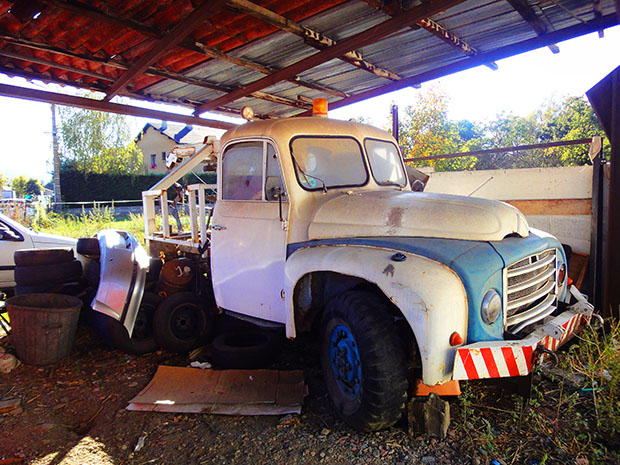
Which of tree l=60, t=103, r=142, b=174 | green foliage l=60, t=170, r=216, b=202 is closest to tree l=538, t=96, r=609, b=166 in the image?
green foliage l=60, t=170, r=216, b=202

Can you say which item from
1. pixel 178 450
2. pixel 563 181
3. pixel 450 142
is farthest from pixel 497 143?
pixel 178 450

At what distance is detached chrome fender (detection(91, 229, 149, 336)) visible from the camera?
413 centimetres

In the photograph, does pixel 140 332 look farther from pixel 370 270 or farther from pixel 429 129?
pixel 429 129

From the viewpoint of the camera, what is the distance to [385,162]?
4.32 m

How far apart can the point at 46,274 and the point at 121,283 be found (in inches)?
51.0

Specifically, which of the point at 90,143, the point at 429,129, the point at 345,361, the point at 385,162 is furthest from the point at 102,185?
the point at 345,361

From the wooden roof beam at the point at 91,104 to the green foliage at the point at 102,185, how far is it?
2123 cm

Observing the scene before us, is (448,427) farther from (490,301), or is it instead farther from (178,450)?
(178,450)

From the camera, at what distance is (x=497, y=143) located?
23.8 meters

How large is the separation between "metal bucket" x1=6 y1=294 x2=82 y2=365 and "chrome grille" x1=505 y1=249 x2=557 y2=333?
3943 millimetres

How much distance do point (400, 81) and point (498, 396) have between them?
3.68 metres

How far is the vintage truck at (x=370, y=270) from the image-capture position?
2.54 m

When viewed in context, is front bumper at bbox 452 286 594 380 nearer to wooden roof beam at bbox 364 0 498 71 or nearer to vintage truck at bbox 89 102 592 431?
vintage truck at bbox 89 102 592 431

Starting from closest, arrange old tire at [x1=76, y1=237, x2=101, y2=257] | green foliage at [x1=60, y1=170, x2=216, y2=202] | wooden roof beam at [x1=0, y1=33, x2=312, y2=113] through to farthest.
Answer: wooden roof beam at [x1=0, y1=33, x2=312, y2=113], old tire at [x1=76, y1=237, x2=101, y2=257], green foliage at [x1=60, y1=170, x2=216, y2=202]
